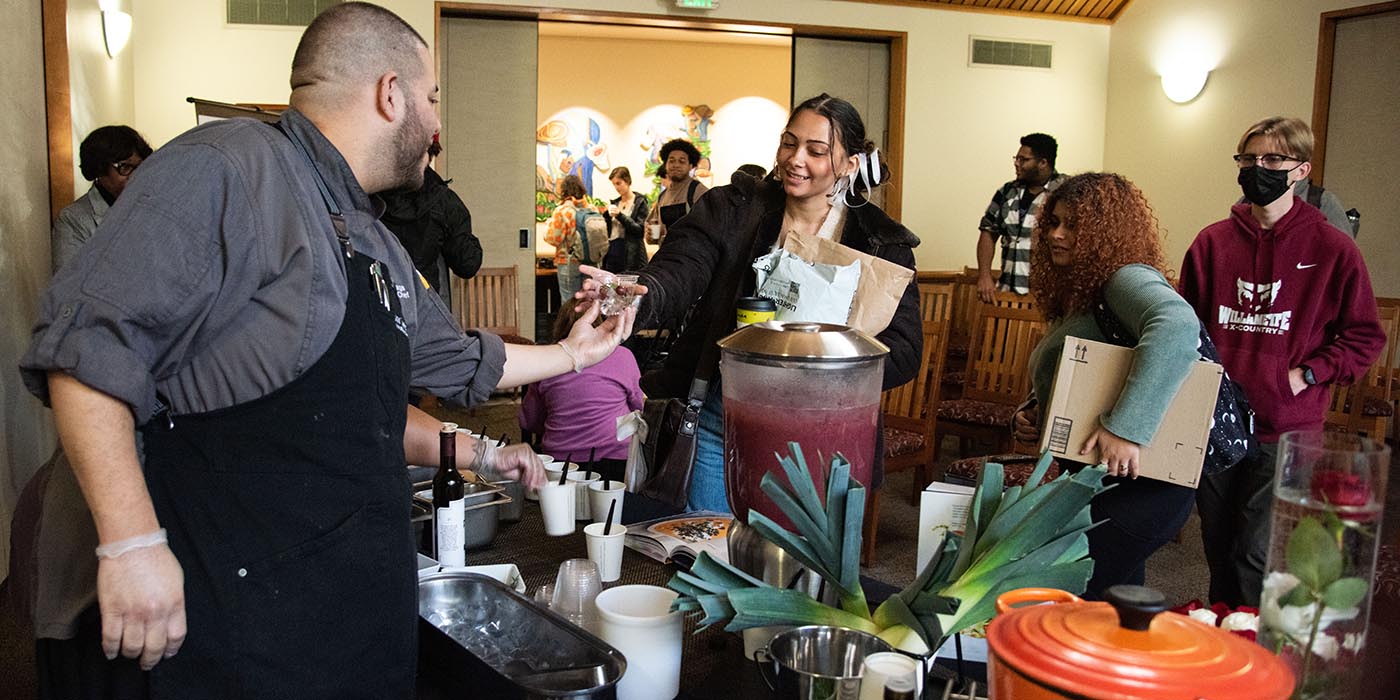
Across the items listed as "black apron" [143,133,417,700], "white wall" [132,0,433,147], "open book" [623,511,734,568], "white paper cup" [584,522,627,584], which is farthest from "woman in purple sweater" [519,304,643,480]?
"white wall" [132,0,433,147]

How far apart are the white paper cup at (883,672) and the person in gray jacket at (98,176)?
154 inches

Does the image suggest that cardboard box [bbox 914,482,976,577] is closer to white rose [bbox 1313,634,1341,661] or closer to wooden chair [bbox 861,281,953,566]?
white rose [bbox 1313,634,1341,661]

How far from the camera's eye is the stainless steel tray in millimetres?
1287

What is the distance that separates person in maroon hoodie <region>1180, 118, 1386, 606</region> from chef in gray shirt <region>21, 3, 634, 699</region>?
2282 mm

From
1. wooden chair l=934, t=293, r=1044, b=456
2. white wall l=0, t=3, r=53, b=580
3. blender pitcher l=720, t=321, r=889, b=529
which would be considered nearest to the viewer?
blender pitcher l=720, t=321, r=889, b=529

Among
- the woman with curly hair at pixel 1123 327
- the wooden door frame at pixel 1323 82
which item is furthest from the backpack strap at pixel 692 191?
the woman with curly hair at pixel 1123 327

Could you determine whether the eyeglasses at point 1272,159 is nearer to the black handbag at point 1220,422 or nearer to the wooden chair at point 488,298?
the black handbag at point 1220,422

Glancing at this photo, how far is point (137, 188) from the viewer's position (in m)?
1.21

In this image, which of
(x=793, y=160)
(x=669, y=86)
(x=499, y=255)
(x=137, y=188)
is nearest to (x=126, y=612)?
(x=137, y=188)

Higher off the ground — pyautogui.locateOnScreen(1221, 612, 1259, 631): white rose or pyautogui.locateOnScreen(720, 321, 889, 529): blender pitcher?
pyautogui.locateOnScreen(720, 321, 889, 529): blender pitcher

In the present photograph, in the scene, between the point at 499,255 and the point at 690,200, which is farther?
the point at 499,255

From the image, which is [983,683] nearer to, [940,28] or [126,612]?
[126,612]

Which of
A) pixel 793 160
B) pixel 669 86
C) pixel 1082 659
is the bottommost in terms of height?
pixel 1082 659

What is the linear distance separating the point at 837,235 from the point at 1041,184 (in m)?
4.49
